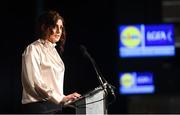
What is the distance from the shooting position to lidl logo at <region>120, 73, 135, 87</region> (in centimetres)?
667

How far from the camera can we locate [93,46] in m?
6.62

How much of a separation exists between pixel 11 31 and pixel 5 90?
2.56 feet

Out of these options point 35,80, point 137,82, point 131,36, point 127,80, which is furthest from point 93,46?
point 35,80

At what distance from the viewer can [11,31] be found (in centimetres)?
622

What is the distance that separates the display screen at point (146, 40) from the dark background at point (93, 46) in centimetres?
9

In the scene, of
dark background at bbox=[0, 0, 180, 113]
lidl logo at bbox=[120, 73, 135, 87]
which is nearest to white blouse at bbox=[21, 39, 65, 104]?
dark background at bbox=[0, 0, 180, 113]

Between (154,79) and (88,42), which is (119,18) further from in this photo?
(154,79)

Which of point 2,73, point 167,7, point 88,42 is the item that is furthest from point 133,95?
point 2,73

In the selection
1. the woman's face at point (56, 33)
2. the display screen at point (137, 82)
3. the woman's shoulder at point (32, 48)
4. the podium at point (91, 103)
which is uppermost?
the woman's face at point (56, 33)

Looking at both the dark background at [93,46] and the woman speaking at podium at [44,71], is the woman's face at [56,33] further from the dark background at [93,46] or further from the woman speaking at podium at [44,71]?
the dark background at [93,46]

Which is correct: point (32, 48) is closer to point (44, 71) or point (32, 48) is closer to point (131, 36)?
point (44, 71)

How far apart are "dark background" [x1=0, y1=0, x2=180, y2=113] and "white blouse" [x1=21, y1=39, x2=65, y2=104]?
3927 mm

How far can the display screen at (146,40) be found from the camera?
6.61 meters

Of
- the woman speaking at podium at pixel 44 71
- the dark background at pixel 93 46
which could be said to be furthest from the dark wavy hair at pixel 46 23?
the dark background at pixel 93 46
